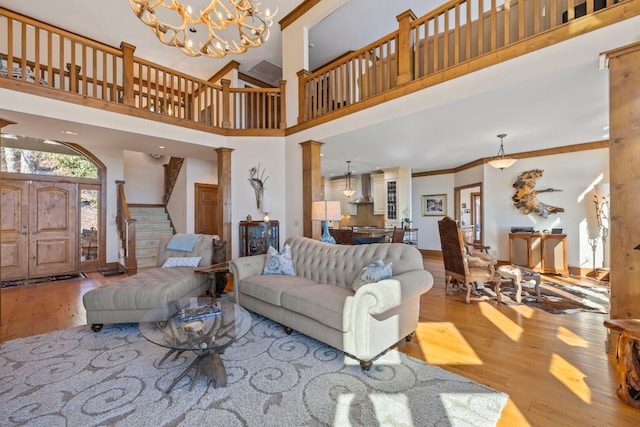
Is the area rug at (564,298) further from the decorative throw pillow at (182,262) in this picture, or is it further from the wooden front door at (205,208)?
the wooden front door at (205,208)

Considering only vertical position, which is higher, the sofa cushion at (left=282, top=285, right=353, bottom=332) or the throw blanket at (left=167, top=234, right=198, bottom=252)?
the throw blanket at (left=167, top=234, right=198, bottom=252)

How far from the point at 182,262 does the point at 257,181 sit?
2157 millimetres

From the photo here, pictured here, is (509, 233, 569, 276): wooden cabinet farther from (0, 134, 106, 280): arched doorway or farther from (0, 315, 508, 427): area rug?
Result: (0, 134, 106, 280): arched doorway

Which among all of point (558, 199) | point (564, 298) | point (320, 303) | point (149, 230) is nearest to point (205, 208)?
point (149, 230)

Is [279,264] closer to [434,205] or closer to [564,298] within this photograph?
[564,298]

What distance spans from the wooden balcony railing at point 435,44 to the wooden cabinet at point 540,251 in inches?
163

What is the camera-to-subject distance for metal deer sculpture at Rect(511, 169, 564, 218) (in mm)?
5691

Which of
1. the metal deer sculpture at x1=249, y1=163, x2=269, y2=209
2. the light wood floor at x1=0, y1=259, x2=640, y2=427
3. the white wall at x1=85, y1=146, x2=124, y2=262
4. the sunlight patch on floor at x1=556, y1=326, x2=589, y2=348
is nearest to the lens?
the light wood floor at x1=0, y1=259, x2=640, y2=427

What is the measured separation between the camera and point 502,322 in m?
3.10

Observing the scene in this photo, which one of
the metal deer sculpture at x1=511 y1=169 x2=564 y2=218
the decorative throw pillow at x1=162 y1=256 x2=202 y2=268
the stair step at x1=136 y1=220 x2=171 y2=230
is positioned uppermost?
the metal deer sculpture at x1=511 y1=169 x2=564 y2=218

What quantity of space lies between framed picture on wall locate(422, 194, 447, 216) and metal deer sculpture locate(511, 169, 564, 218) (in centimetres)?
208

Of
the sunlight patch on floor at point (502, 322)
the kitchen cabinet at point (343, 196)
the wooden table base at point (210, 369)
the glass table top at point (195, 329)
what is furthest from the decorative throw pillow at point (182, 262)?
the kitchen cabinet at point (343, 196)

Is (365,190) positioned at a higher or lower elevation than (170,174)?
lower

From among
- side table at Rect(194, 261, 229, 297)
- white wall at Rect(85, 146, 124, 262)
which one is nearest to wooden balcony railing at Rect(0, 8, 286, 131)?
white wall at Rect(85, 146, 124, 262)
